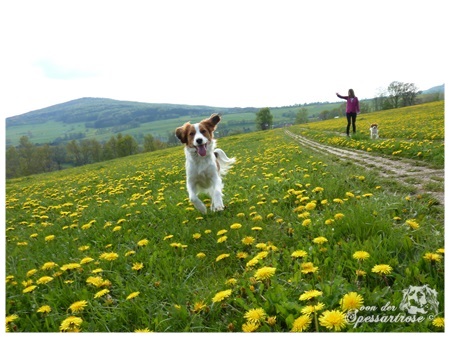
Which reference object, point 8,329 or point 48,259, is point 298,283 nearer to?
point 8,329

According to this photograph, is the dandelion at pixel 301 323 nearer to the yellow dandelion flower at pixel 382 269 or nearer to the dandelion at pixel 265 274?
the dandelion at pixel 265 274

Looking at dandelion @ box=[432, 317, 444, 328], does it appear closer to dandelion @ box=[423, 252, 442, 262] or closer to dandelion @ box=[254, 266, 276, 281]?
dandelion @ box=[423, 252, 442, 262]

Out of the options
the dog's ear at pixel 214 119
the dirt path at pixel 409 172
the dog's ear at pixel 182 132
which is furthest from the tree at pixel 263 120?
the dog's ear at pixel 182 132

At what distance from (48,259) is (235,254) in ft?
7.99

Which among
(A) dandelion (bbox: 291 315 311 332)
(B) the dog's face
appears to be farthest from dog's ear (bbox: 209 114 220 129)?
(A) dandelion (bbox: 291 315 311 332)

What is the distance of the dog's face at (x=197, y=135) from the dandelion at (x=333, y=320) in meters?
4.30

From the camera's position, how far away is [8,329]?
2361 mm

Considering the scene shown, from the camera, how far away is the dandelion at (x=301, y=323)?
1.80 m

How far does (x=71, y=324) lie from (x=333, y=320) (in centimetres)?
182

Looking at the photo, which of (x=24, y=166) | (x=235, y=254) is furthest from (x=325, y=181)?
(x=24, y=166)

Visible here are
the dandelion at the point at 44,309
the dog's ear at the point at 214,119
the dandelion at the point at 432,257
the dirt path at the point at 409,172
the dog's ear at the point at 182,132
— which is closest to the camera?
the dandelion at the point at 432,257

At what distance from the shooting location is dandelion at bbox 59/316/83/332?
214 cm

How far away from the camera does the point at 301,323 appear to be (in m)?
1.81

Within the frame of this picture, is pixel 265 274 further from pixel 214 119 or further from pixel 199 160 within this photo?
pixel 214 119
